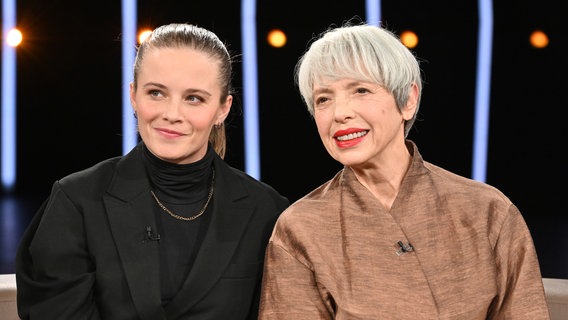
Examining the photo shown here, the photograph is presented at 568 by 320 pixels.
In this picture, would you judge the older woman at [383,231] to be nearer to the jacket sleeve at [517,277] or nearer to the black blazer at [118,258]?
the jacket sleeve at [517,277]

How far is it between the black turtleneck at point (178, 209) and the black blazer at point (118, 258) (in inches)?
1.1

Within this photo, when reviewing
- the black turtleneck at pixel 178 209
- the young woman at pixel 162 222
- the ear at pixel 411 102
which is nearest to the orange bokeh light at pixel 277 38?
the young woman at pixel 162 222

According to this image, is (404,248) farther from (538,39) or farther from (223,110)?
(538,39)

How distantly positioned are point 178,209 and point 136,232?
0.12 metres

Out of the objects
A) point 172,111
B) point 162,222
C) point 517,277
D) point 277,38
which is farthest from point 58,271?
point 277,38

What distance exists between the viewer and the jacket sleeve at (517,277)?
1686mm

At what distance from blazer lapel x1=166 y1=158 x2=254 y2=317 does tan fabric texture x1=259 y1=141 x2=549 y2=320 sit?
0.12 meters

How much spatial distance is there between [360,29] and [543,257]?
82.0 inches

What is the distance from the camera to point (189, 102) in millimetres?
1864

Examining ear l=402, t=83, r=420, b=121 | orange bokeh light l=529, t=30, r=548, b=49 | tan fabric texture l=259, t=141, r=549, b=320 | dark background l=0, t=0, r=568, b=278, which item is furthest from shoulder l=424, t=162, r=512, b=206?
orange bokeh light l=529, t=30, r=548, b=49

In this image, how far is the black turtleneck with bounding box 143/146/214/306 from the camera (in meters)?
1.84

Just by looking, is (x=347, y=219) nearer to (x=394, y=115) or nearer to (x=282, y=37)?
(x=394, y=115)

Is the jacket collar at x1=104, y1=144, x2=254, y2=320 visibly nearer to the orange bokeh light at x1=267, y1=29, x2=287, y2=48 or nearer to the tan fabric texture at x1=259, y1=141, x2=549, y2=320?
the tan fabric texture at x1=259, y1=141, x2=549, y2=320

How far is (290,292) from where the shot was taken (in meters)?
1.73
